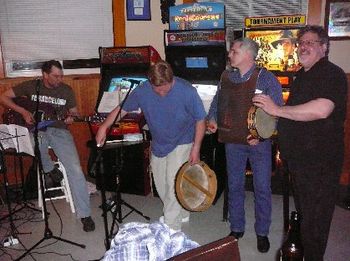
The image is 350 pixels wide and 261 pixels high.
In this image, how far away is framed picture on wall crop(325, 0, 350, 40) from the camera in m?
4.79

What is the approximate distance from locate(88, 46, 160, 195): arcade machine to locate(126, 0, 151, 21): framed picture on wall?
96cm

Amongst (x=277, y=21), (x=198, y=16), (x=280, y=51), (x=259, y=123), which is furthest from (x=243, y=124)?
(x=198, y=16)

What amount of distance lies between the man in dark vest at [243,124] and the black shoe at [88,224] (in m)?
1.60

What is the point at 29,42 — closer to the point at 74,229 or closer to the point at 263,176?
the point at 74,229

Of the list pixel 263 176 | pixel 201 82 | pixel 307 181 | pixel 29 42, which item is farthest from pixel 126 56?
pixel 307 181

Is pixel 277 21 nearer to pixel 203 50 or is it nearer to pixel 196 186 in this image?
pixel 203 50

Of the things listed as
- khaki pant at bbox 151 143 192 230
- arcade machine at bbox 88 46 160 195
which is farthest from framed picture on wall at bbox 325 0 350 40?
khaki pant at bbox 151 143 192 230

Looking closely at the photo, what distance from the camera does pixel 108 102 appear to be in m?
5.00

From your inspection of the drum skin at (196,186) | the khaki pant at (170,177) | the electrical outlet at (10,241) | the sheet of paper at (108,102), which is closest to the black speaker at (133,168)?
the sheet of paper at (108,102)

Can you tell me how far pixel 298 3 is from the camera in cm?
516

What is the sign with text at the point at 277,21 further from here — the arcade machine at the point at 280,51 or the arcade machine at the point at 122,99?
the arcade machine at the point at 122,99

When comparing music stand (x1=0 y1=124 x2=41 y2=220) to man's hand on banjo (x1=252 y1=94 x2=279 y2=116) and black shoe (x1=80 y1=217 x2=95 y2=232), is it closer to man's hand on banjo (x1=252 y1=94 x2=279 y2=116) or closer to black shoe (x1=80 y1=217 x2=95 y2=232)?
black shoe (x1=80 y1=217 x2=95 y2=232)

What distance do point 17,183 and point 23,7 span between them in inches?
99.6

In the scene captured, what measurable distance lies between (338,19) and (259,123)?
8.86ft
